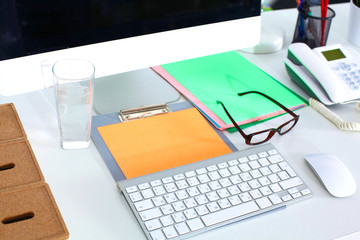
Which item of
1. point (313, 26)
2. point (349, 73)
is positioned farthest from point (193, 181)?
point (313, 26)

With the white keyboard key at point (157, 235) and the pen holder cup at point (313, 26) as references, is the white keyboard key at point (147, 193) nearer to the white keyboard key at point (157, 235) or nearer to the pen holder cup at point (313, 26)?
the white keyboard key at point (157, 235)

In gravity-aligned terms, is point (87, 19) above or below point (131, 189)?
above

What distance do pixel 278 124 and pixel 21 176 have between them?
0.50 metres

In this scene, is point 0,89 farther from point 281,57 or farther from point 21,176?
point 281,57

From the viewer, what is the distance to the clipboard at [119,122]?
2.74 feet

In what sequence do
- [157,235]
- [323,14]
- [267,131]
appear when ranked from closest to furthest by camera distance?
[157,235] → [267,131] → [323,14]

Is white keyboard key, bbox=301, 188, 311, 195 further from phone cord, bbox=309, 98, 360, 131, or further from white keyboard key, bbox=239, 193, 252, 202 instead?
phone cord, bbox=309, 98, 360, 131

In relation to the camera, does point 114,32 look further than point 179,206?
Yes

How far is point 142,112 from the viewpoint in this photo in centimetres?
97

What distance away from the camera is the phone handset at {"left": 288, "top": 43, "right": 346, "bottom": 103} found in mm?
990

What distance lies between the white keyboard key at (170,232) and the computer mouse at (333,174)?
0.28 metres

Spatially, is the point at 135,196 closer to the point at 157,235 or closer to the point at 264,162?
the point at 157,235

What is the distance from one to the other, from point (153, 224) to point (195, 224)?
0.20 feet

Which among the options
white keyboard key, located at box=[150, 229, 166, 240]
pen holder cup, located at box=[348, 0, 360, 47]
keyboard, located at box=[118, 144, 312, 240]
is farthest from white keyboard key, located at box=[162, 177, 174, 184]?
pen holder cup, located at box=[348, 0, 360, 47]
